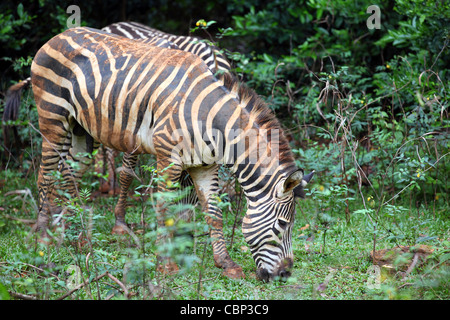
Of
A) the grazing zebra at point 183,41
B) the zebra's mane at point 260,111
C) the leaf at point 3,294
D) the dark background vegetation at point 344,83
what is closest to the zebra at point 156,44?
the grazing zebra at point 183,41

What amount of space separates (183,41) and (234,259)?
12.1 feet

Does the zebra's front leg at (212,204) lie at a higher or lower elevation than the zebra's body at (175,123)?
lower

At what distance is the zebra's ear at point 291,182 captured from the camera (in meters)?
4.61

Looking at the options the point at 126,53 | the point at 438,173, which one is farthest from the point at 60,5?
the point at 438,173

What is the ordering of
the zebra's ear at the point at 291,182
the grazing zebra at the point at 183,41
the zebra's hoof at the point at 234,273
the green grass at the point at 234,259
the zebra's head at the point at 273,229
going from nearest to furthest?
the green grass at the point at 234,259, the zebra's ear at the point at 291,182, the zebra's head at the point at 273,229, the zebra's hoof at the point at 234,273, the grazing zebra at the point at 183,41

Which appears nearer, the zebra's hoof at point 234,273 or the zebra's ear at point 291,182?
the zebra's ear at point 291,182

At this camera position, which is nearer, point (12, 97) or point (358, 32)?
point (12, 97)

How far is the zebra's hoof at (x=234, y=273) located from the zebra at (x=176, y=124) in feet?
0.04

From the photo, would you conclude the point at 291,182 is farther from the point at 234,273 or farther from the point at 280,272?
the point at 234,273

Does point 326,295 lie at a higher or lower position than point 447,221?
lower

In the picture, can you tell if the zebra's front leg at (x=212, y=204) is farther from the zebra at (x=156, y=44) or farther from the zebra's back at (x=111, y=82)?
the zebra at (x=156, y=44)
